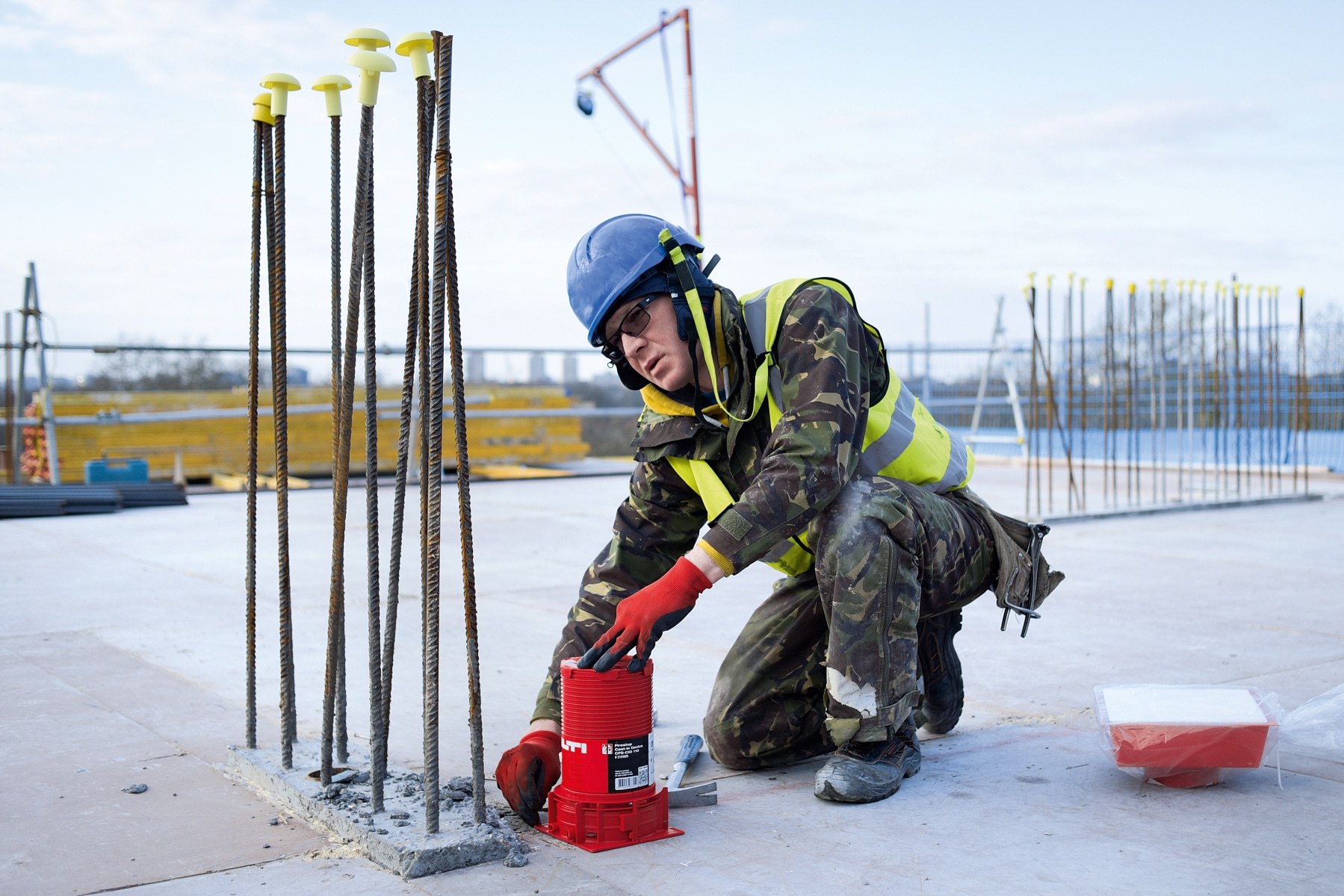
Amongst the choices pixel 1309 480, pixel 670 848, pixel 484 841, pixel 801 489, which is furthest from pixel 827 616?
pixel 1309 480

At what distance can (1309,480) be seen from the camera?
11484 millimetres

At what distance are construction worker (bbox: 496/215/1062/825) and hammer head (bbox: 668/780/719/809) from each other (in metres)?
0.22

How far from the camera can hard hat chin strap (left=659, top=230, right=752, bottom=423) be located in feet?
7.31

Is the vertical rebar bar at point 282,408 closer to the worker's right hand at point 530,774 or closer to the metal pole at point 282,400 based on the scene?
the metal pole at point 282,400

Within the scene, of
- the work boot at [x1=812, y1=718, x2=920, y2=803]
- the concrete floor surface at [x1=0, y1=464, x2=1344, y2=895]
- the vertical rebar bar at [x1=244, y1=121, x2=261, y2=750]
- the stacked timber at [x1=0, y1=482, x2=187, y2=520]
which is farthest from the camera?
the stacked timber at [x1=0, y1=482, x2=187, y2=520]

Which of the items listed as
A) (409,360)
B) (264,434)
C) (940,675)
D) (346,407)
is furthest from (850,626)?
(264,434)

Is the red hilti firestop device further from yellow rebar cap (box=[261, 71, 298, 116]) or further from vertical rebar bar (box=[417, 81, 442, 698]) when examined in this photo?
yellow rebar cap (box=[261, 71, 298, 116])

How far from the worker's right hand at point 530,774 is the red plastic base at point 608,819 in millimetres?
77

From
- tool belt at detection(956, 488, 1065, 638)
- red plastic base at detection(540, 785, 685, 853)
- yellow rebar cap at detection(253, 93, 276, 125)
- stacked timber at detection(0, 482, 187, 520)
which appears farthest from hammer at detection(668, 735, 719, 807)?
stacked timber at detection(0, 482, 187, 520)

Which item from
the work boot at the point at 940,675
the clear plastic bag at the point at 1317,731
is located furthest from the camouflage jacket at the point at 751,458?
the clear plastic bag at the point at 1317,731

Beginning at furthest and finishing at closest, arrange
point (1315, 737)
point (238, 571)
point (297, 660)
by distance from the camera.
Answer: point (238, 571) → point (297, 660) → point (1315, 737)

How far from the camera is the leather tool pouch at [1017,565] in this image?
8.43 feet

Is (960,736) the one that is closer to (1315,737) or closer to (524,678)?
(1315,737)

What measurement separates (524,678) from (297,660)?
78cm
